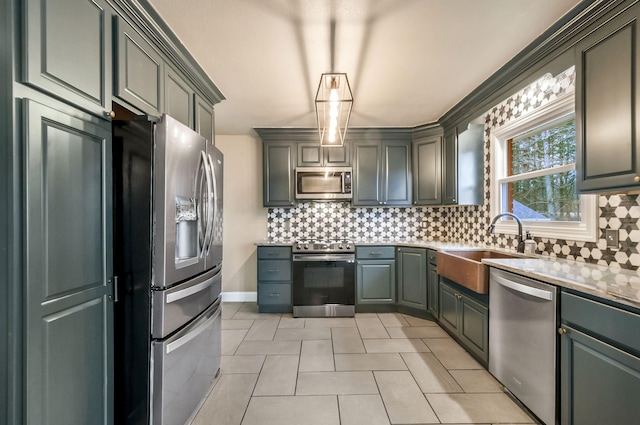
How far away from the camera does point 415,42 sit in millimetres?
1839

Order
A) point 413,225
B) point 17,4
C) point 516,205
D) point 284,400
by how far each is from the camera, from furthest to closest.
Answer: point 413,225 < point 516,205 < point 284,400 < point 17,4

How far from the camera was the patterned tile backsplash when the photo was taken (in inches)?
65.9

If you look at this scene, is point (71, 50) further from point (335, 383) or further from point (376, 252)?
point (376, 252)

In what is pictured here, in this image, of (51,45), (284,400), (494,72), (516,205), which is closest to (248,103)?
(51,45)

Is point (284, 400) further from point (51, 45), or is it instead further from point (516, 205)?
point (516, 205)

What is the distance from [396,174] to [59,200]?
337 cm

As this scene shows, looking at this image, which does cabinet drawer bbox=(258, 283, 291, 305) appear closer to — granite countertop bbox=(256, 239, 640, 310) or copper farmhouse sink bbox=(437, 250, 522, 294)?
copper farmhouse sink bbox=(437, 250, 522, 294)

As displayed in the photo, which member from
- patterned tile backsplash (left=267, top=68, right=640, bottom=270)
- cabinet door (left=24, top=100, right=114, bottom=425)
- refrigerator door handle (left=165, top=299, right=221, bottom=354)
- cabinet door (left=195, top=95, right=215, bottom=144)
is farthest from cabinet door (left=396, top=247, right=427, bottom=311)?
cabinet door (left=24, top=100, right=114, bottom=425)

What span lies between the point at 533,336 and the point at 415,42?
201 cm

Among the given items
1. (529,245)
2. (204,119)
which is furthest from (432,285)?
(204,119)

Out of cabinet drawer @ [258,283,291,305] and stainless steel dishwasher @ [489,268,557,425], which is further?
cabinet drawer @ [258,283,291,305]

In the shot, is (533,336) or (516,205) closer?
(533,336)

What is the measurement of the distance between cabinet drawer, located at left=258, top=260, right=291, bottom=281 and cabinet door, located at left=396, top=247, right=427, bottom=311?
143 centimetres

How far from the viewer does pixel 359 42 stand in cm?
183
